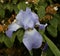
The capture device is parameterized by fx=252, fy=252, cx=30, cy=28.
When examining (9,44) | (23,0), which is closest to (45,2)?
(23,0)

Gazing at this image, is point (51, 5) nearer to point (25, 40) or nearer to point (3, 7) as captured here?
point (3, 7)

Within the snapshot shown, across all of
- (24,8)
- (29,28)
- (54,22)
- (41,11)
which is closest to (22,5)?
(24,8)

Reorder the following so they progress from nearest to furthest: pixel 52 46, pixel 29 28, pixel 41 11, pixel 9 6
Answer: pixel 52 46 → pixel 29 28 → pixel 41 11 → pixel 9 6

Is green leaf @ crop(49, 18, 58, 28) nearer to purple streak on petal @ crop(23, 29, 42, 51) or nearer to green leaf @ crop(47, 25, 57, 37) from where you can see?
green leaf @ crop(47, 25, 57, 37)

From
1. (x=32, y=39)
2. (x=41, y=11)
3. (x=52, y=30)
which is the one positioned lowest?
(x=52, y=30)

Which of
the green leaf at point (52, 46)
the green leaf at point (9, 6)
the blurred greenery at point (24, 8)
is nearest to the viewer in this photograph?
the green leaf at point (52, 46)

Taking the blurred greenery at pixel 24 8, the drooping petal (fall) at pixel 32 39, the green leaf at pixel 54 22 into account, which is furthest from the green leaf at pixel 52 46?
the green leaf at pixel 54 22

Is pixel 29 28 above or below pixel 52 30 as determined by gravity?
above

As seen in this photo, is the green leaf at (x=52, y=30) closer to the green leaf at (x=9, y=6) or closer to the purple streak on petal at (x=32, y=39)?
the green leaf at (x=9, y=6)

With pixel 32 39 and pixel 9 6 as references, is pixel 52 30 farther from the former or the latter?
pixel 32 39
